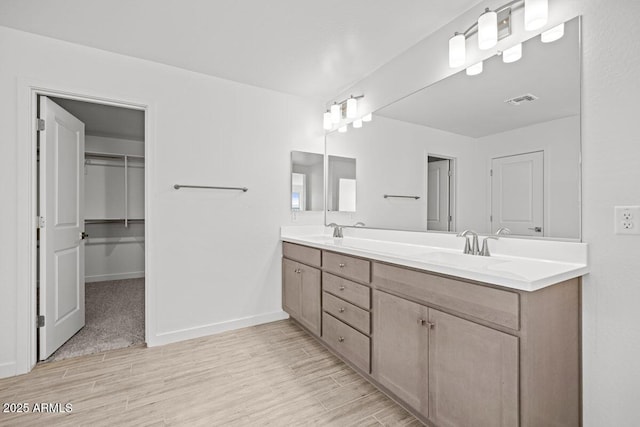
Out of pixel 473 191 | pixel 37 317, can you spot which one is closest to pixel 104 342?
pixel 37 317

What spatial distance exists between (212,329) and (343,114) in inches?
94.7

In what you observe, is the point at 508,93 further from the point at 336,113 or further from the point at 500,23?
the point at 336,113

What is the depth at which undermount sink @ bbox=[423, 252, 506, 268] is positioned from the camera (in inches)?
55.9

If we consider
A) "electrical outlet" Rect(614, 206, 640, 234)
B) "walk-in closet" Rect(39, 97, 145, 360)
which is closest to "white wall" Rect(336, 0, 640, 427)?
"electrical outlet" Rect(614, 206, 640, 234)

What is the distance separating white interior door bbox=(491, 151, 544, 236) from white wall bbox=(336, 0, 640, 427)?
0.19 m

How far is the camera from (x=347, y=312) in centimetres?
200

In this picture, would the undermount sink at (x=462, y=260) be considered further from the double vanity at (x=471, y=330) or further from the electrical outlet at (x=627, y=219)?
the electrical outlet at (x=627, y=219)

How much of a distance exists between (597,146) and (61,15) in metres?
3.05

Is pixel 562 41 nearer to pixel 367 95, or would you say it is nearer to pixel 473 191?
pixel 473 191

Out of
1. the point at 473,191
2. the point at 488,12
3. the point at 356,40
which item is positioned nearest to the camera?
the point at 488,12

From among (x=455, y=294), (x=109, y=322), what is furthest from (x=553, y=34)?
(x=109, y=322)

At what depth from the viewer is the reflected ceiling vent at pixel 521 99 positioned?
1.53 m

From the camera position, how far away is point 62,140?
2406 mm

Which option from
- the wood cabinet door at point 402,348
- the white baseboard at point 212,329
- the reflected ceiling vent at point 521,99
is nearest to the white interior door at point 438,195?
the reflected ceiling vent at point 521,99
